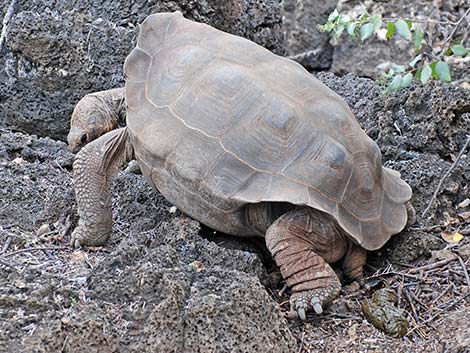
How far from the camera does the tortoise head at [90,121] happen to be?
399 cm

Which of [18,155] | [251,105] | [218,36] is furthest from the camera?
[18,155]

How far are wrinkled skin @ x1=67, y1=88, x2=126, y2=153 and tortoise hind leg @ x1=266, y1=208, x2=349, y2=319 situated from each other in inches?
49.5

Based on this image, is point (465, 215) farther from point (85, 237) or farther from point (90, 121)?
point (90, 121)

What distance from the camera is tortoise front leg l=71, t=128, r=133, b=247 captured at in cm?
346

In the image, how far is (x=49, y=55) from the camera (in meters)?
4.59

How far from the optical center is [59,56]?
4.62 metres

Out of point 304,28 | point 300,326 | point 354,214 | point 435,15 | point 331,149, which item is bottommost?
point 304,28

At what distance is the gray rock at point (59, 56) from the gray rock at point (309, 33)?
121 inches

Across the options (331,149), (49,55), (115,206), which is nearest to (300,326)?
(331,149)

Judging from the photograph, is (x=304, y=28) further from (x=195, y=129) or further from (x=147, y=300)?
(x=147, y=300)

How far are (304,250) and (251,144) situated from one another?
1.69 ft

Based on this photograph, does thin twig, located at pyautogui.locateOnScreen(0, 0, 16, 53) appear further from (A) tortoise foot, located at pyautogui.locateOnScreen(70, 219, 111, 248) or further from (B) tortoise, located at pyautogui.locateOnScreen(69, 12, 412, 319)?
(A) tortoise foot, located at pyautogui.locateOnScreen(70, 219, 111, 248)

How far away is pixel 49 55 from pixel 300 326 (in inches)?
96.6

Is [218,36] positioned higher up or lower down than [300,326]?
higher up
